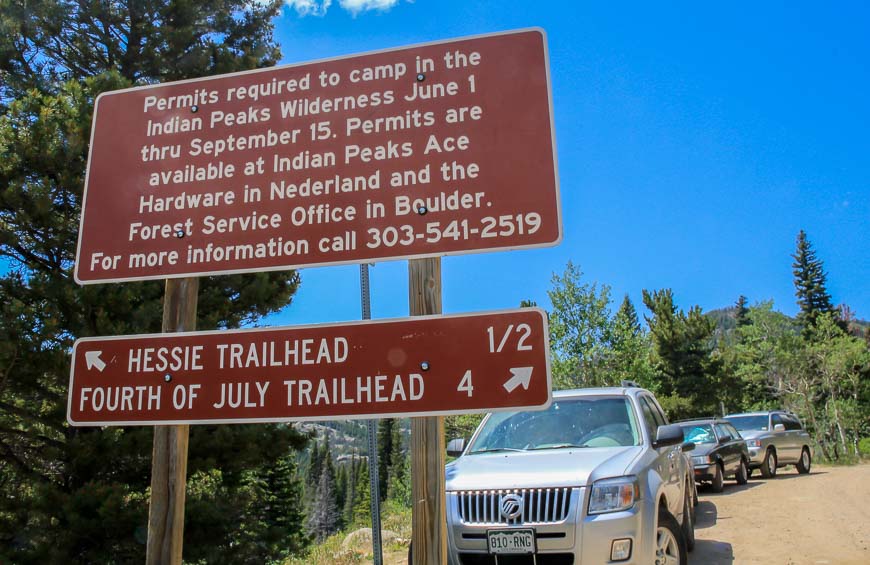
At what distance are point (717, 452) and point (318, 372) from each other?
12.7 metres

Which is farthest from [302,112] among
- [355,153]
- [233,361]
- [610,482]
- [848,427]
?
[848,427]

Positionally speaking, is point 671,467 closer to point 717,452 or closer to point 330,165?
point 330,165

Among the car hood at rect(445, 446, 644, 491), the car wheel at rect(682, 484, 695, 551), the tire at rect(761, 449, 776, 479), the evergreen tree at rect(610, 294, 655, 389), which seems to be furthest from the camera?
the evergreen tree at rect(610, 294, 655, 389)

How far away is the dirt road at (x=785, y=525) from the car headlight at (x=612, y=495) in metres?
2.98

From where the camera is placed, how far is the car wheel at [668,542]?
5.07 m

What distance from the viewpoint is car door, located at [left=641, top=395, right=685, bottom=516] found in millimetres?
5824

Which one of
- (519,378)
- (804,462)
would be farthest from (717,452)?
(519,378)

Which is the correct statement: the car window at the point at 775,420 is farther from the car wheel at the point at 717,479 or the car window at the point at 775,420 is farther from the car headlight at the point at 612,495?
the car headlight at the point at 612,495

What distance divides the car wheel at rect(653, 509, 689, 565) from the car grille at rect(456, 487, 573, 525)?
889 millimetres

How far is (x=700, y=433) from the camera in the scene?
1414 cm

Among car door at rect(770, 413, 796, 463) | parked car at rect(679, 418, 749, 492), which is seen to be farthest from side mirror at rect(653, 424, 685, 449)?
car door at rect(770, 413, 796, 463)

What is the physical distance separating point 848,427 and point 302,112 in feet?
135

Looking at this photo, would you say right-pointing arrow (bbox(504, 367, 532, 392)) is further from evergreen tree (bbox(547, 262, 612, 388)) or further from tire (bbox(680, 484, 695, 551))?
evergreen tree (bbox(547, 262, 612, 388))

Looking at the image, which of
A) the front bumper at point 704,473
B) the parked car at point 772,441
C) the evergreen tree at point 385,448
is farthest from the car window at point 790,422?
the evergreen tree at point 385,448
